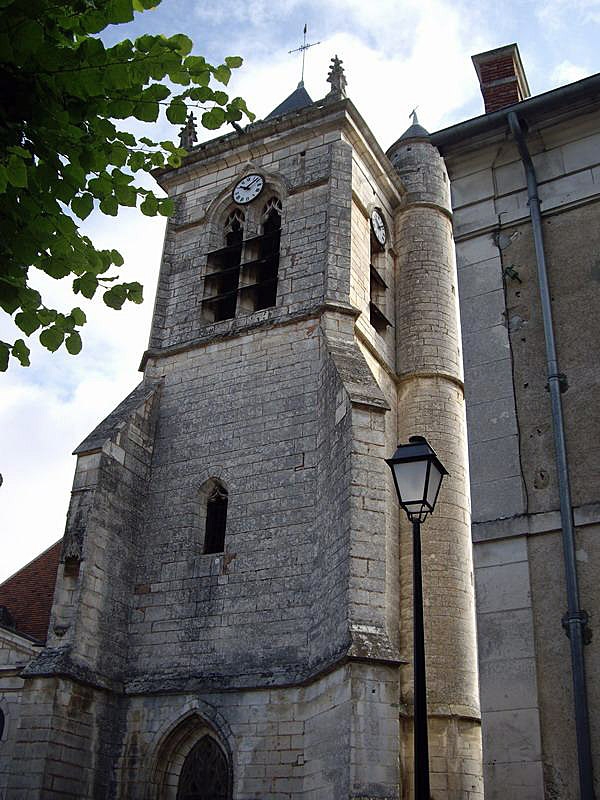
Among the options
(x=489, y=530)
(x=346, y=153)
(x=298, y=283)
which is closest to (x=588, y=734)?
(x=489, y=530)

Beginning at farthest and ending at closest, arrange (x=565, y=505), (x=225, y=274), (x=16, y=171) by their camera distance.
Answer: (x=225, y=274) → (x=565, y=505) → (x=16, y=171)

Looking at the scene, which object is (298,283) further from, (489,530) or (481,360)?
(489,530)

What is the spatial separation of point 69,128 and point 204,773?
30.7ft

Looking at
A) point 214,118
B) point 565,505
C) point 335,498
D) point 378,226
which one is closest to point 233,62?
point 214,118

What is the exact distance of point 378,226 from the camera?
1675cm

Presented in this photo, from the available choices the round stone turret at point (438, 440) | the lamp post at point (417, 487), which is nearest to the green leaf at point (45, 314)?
the lamp post at point (417, 487)

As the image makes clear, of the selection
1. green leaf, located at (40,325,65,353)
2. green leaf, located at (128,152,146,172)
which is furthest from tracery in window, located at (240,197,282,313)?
green leaf, located at (40,325,65,353)

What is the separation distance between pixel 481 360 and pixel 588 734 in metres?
2.83

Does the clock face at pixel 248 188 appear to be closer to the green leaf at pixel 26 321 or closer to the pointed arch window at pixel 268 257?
the pointed arch window at pixel 268 257

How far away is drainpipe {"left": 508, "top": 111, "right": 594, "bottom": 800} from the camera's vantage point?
5.11 m

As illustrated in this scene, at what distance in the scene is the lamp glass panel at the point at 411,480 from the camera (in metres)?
5.55

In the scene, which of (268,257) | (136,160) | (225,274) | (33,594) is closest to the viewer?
(136,160)

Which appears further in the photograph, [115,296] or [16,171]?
[115,296]

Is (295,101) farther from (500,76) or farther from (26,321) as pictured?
(26,321)
